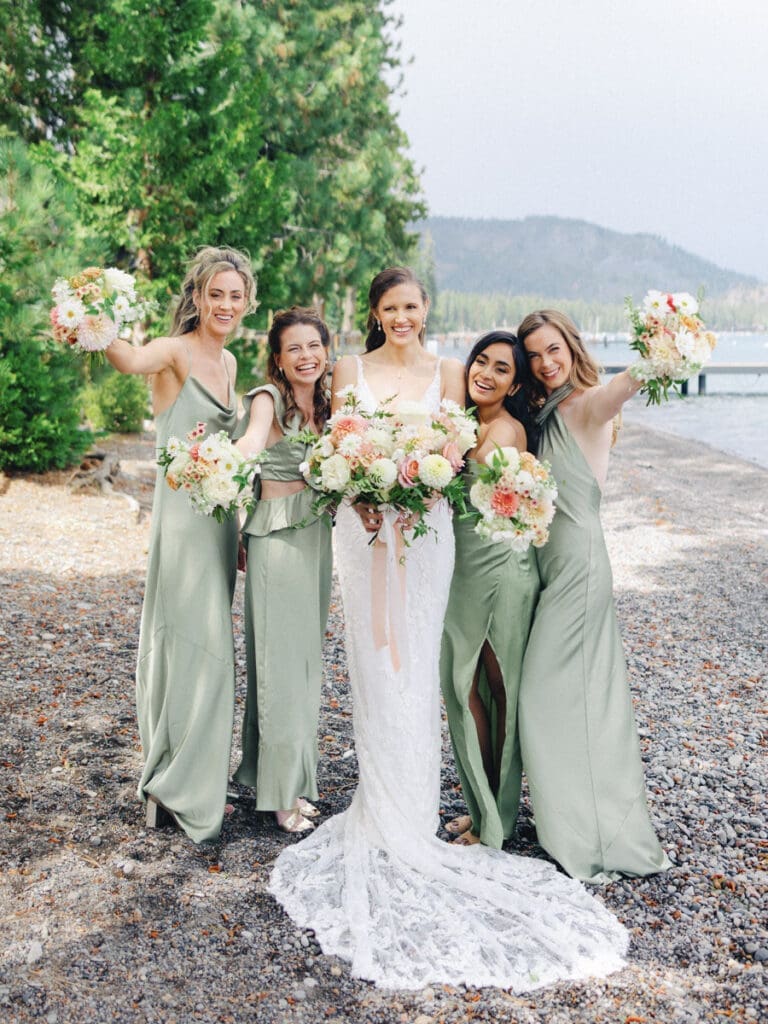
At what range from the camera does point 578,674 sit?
14.6 ft

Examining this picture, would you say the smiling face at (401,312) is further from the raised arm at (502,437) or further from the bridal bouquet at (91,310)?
the bridal bouquet at (91,310)

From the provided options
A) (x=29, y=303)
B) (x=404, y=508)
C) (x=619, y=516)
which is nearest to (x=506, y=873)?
A: (x=404, y=508)

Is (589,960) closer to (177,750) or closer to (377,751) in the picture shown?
(377,751)

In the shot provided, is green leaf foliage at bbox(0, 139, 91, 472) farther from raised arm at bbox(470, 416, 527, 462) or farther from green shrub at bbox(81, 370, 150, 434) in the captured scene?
raised arm at bbox(470, 416, 527, 462)

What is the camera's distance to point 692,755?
5910 millimetres

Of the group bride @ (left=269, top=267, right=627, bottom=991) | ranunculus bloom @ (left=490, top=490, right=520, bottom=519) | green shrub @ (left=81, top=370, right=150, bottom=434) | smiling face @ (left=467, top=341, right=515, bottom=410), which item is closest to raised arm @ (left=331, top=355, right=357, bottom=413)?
bride @ (left=269, top=267, right=627, bottom=991)

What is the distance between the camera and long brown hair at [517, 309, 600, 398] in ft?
15.1

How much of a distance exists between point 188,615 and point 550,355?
2.13m

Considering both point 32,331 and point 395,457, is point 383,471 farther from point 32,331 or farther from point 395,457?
point 32,331

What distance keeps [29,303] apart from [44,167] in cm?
164

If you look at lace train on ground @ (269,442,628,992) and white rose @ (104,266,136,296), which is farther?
white rose @ (104,266,136,296)

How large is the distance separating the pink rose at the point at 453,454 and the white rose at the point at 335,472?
429 millimetres

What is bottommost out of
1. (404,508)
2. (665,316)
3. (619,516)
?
(619,516)

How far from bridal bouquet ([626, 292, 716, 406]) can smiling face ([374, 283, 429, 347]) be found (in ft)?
3.36
